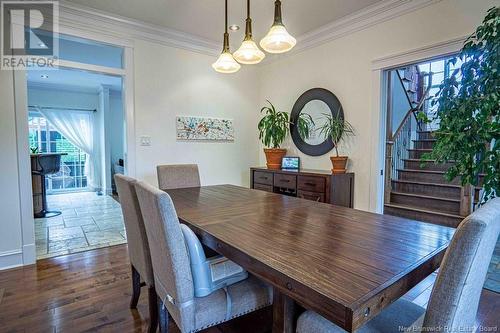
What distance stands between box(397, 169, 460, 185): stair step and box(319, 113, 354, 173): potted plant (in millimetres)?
1970

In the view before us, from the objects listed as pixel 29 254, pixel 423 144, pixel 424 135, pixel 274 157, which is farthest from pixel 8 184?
pixel 424 135

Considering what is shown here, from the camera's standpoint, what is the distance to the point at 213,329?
5.92ft

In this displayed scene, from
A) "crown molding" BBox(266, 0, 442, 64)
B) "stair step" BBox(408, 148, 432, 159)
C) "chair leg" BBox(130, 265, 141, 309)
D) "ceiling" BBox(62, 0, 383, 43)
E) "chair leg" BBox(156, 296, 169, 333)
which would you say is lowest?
"chair leg" BBox(130, 265, 141, 309)

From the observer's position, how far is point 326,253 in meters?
1.10

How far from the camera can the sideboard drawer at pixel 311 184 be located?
9.96ft

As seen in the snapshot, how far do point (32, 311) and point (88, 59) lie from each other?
400cm

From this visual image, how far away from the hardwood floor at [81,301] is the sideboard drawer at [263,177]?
76.5 inches

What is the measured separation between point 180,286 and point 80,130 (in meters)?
7.19

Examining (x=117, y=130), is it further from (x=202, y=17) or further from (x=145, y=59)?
(x=202, y=17)

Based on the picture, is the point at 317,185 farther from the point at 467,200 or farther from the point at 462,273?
the point at 462,273

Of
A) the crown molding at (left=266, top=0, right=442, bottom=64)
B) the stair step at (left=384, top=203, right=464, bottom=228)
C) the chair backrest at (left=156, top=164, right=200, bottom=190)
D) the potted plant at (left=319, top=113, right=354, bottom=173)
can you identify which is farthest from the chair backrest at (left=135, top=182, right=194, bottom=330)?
the stair step at (left=384, top=203, right=464, bottom=228)

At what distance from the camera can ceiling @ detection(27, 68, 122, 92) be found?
5.59m

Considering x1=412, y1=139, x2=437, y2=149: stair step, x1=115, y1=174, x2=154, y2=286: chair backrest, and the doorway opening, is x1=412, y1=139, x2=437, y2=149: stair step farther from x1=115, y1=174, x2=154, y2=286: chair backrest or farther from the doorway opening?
the doorway opening

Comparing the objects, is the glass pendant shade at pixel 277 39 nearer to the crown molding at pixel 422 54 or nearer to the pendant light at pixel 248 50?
the pendant light at pixel 248 50
